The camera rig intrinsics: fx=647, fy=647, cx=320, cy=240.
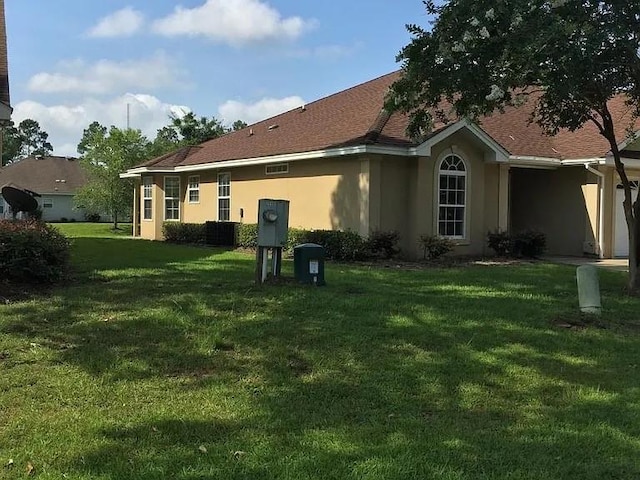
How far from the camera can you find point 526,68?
851 cm

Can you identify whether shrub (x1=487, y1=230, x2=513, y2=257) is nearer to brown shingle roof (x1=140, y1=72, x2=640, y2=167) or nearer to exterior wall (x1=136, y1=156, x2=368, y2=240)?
brown shingle roof (x1=140, y1=72, x2=640, y2=167)

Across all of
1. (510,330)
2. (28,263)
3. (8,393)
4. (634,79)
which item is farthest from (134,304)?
(634,79)

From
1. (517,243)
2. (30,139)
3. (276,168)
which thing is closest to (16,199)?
(276,168)

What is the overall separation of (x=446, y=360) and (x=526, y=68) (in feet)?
14.5

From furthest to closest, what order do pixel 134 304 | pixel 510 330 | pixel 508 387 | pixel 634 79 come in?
1. pixel 634 79
2. pixel 134 304
3. pixel 510 330
4. pixel 508 387

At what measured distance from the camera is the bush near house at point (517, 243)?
16.9 metres

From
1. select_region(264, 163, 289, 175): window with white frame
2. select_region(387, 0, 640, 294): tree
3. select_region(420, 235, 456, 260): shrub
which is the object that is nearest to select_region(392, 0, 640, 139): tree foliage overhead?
select_region(387, 0, 640, 294): tree

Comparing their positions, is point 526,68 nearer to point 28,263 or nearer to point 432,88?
point 432,88

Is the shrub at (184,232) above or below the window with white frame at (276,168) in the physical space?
below

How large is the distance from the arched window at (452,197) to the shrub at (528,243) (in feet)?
4.79

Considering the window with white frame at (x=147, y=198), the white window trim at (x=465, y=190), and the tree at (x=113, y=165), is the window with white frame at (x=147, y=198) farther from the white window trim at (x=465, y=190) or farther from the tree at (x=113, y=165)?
the white window trim at (x=465, y=190)

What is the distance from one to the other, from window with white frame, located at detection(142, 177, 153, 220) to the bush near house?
13.4m

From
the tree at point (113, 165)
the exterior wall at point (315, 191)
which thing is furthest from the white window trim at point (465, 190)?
the tree at point (113, 165)

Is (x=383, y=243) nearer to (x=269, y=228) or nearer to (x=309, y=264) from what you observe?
(x=309, y=264)
